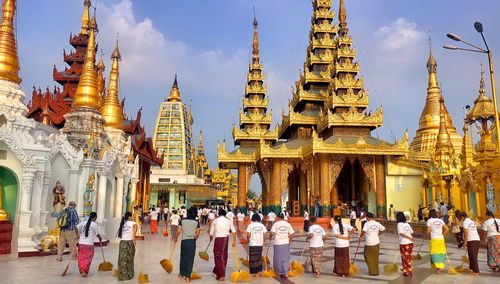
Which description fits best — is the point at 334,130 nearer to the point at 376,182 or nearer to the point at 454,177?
the point at 376,182

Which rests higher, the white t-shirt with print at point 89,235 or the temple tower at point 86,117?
the temple tower at point 86,117

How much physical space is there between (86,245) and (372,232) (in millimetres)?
5405

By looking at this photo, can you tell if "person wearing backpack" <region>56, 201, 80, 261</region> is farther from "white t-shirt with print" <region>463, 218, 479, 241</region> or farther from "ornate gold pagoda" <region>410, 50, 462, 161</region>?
"ornate gold pagoda" <region>410, 50, 462, 161</region>

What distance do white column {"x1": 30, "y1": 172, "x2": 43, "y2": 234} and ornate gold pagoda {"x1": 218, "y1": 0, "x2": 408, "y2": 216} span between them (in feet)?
51.7

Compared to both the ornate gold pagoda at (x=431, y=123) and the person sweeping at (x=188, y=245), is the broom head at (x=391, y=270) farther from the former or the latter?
the ornate gold pagoda at (x=431, y=123)

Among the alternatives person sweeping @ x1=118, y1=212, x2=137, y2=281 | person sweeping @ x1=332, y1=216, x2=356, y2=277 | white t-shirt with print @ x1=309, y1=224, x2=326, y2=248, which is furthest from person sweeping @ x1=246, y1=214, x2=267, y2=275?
person sweeping @ x1=118, y1=212, x2=137, y2=281

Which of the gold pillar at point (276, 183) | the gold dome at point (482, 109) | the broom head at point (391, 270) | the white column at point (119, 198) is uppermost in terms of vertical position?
the gold dome at point (482, 109)

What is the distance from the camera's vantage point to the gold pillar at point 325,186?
80.1 ft

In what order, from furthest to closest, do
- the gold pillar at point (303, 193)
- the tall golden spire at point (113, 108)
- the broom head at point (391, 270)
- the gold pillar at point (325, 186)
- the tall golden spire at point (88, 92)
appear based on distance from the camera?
the gold pillar at point (303, 193) < the gold pillar at point (325, 186) < the tall golden spire at point (113, 108) < the tall golden spire at point (88, 92) < the broom head at point (391, 270)

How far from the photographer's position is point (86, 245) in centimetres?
782

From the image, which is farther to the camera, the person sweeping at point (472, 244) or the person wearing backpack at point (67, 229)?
the person wearing backpack at point (67, 229)

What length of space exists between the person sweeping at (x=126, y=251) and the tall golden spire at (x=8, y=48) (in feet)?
25.2

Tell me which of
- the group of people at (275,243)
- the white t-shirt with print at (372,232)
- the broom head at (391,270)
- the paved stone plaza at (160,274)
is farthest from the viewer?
the broom head at (391,270)

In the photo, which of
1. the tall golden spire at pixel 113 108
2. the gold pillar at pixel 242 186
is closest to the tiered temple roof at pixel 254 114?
the gold pillar at pixel 242 186
